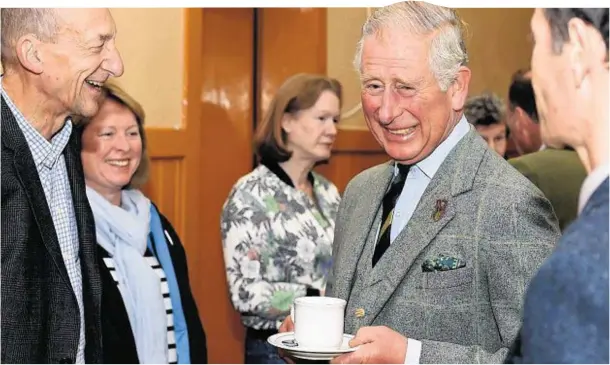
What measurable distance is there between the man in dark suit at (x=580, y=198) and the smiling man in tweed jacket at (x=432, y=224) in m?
0.53

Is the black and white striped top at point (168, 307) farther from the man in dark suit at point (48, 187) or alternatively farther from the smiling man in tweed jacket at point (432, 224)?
the smiling man in tweed jacket at point (432, 224)

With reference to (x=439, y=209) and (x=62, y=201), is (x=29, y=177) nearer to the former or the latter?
(x=62, y=201)

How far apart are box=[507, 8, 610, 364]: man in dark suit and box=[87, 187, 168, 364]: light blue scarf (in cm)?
168

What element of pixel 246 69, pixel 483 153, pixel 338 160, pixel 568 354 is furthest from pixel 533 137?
pixel 568 354

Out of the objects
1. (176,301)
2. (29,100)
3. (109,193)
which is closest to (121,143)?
(109,193)

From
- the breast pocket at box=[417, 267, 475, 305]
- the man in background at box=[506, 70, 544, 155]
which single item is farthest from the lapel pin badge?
the man in background at box=[506, 70, 544, 155]

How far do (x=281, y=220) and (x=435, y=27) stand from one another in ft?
4.49

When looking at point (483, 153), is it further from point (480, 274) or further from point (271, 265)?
point (271, 265)

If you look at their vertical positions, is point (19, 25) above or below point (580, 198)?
above

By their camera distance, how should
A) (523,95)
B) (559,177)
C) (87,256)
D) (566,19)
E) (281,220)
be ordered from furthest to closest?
(523,95)
(281,220)
(559,177)
(87,256)
(566,19)

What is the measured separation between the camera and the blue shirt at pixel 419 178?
5.78 ft

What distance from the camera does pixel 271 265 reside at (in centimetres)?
290

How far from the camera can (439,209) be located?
5.47 ft

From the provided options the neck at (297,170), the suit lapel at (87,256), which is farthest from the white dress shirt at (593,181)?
the neck at (297,170)
